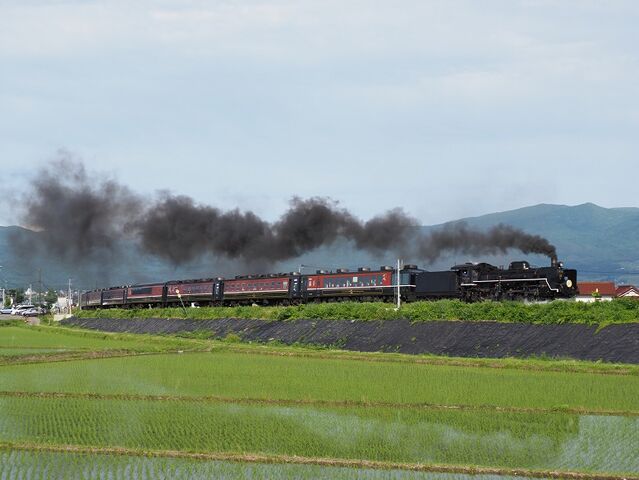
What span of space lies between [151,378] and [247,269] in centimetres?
6303

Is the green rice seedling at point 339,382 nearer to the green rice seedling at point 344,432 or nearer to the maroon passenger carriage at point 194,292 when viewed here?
the green rice seedling at point 344,432

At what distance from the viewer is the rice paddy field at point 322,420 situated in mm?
17297

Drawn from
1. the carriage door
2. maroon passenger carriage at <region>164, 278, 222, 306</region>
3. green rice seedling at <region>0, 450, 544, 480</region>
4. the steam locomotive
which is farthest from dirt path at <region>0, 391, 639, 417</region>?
maroon passenger carriage at <region>164, 278, 222, 306</region>

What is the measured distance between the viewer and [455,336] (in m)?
45.6

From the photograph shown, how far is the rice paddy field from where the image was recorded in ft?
56.7

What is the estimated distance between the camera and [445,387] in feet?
96.8

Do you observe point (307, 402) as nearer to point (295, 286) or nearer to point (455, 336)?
point (455, 336)

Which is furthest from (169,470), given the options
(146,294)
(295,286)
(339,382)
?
(146,294)

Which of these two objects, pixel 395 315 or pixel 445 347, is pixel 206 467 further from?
pixel 395 315

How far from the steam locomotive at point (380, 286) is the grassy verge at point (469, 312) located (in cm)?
437

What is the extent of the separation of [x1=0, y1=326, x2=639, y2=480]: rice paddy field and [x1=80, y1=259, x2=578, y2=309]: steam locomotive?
18.6 meters

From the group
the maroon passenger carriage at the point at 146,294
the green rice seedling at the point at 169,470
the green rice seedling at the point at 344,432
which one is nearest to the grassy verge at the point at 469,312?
the green rice seedling at the point at 344,432

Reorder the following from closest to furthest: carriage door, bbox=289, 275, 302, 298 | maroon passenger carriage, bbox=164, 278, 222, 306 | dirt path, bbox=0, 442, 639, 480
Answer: dirt path, bbox=0, 442, 639, 480, carriage door, bbox=289, 275, 302, 298, maroon passenger carriage, bbox=164, 278, 222, 306

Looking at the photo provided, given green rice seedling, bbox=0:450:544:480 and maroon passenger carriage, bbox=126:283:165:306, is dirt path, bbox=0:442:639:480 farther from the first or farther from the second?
maroon passenger carriage, bbox=126:283:165:306
